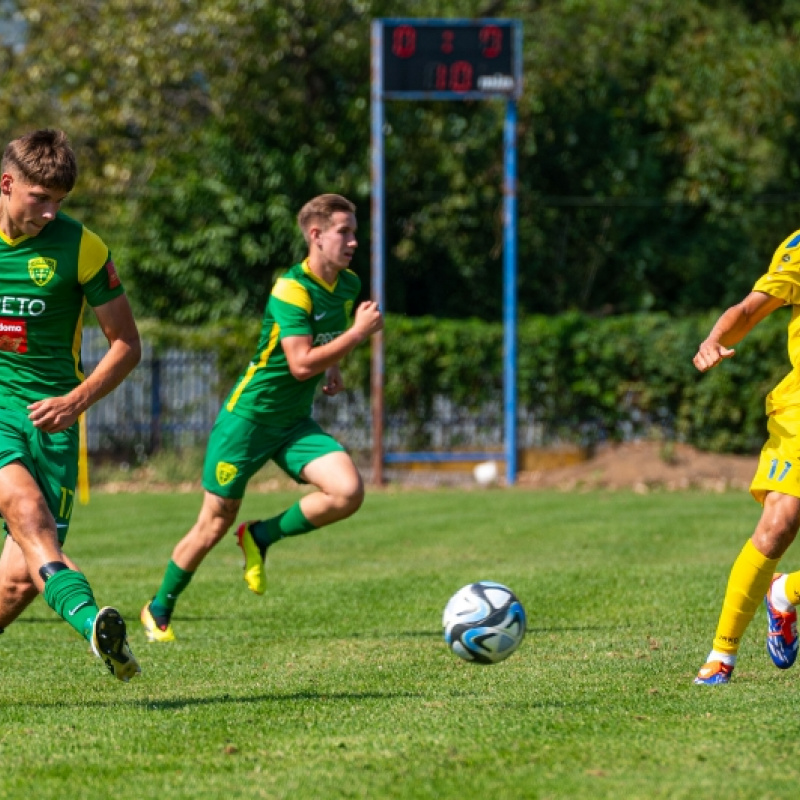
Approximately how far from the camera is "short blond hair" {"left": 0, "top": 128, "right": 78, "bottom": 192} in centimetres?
560

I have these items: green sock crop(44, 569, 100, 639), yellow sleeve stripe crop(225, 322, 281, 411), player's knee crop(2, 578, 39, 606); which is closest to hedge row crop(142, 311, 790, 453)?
yellow sleeve stripe crop(225, 322, 281, 411)

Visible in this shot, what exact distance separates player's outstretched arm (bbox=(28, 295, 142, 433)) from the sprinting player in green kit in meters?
2.16

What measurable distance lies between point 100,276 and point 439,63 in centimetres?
1476

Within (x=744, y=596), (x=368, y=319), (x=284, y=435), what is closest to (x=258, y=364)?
(x=284, y=435)

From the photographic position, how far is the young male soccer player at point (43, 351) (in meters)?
5.62

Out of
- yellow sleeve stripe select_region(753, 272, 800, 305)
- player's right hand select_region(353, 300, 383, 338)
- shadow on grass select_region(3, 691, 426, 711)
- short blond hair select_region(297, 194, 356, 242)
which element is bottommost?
shadow on grass select_region(3, 691, 426, 711)

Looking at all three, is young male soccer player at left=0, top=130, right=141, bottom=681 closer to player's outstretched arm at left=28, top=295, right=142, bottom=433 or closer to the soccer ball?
player's outstretched arm at left=28, top=295, right=142, bottom=433

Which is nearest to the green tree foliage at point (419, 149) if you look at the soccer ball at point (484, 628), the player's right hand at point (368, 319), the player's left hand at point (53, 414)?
the player's right hand at point (368, 319)

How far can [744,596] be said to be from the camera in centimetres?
629

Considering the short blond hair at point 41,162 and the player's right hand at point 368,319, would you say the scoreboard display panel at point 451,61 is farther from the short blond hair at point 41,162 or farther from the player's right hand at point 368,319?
the short blond hair at point 41,162

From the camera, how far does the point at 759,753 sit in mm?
4727

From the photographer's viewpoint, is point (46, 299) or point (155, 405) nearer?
point (46, 299)

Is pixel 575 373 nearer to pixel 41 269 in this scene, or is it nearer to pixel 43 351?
pixel 43 351

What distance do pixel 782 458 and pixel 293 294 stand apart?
312 cm
